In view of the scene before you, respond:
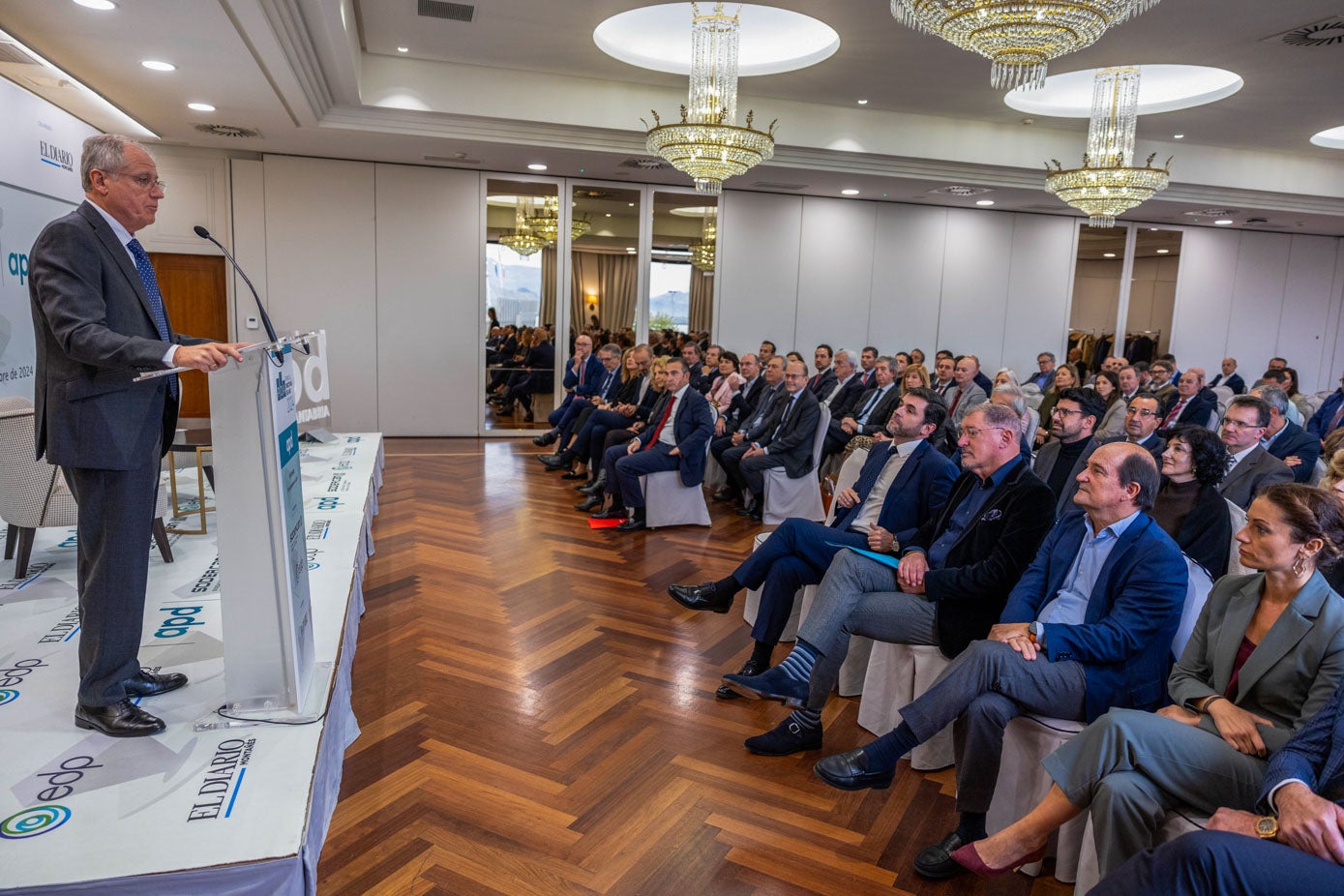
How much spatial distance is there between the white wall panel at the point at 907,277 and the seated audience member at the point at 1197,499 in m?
8.21

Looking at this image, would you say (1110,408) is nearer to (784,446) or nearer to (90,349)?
(784,446)

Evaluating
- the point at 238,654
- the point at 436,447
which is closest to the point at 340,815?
the point at 238,654

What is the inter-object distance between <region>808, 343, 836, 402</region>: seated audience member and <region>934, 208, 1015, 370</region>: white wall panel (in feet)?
10.4

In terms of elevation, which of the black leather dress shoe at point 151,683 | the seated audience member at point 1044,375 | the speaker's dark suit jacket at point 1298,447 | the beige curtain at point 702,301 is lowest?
the black leather dress shoe at point 151,683

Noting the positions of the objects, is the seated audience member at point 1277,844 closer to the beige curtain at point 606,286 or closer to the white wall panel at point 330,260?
the beige curtain at point 606,286

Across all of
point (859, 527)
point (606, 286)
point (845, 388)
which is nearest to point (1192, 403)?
point (845, 388)

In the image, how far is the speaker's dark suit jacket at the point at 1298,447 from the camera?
14.9ft

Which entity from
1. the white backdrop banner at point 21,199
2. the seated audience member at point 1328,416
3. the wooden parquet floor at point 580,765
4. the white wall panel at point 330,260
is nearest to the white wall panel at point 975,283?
the seated audience member at point 1328,416

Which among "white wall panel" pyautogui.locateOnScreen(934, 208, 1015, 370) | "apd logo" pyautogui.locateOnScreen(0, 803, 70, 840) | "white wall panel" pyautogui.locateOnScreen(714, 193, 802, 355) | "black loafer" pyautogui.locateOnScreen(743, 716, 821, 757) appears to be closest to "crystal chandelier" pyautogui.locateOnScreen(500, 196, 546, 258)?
"white wall panel" pyautogui.locateOnScreen(714, 193, 802, 355)

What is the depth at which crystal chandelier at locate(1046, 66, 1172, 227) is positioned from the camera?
7.23 m

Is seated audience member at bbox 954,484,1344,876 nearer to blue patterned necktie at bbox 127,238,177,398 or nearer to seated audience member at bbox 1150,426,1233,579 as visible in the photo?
seated audience member at bbox 1150,426,1233,579

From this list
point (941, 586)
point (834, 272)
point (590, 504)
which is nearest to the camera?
point (941, 586)

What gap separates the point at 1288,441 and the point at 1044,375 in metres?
5.44

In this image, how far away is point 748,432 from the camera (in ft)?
22.7
